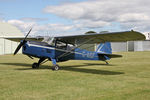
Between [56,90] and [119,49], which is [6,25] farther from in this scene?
[56,90]

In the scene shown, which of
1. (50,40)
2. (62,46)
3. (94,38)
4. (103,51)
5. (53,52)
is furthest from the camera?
(103,51)

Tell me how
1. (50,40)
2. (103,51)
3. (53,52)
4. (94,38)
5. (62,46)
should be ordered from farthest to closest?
(103,51) < (62,46) < (50,40) < (53,52) < (94,38)

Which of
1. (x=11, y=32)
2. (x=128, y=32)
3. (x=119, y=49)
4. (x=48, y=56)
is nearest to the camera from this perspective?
(x=128, y=32)

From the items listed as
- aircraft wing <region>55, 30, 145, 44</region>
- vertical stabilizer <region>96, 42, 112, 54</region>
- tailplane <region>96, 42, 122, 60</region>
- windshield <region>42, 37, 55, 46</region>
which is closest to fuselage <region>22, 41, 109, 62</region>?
windshield <region>42, 37, 55, 46</region>

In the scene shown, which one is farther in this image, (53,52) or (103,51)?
(103,51)

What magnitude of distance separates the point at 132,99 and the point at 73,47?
8.86 meters

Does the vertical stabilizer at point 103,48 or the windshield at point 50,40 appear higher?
the windshield at point 50,40

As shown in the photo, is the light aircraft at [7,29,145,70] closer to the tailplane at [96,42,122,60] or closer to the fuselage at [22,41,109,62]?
the fuselage at [22,41,109,62]

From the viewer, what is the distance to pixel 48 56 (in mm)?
12758

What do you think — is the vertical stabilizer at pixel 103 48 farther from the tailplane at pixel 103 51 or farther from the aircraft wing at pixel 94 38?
the aircraft wing at pixel 94 38

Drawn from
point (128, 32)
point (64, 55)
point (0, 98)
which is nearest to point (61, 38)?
point (64, 55)

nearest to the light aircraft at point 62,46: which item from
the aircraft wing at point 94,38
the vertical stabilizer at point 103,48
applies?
the aircraft wing at point 94,38

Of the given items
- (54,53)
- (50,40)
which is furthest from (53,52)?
(50,40)

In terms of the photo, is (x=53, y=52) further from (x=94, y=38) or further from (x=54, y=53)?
(x=94, y=38)
